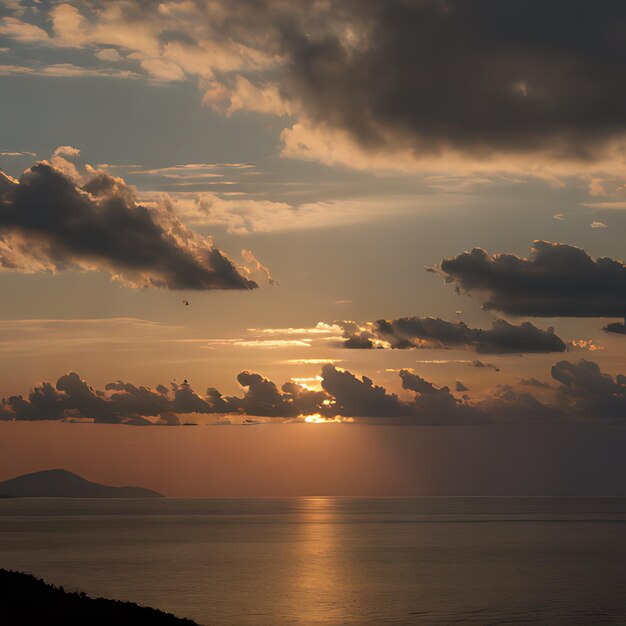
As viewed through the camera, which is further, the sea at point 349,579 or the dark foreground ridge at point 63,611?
the sea at point 349,579

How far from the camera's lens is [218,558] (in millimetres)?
143875

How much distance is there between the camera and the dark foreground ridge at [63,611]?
5935cm

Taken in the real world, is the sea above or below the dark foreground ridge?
Answer: below

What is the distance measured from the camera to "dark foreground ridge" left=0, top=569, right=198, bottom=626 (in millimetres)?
59353

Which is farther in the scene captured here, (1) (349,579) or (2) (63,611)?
(1) (349,579)

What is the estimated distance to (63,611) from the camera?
61.7 meters

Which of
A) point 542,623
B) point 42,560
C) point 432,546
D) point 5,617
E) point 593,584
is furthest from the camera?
point 432,546

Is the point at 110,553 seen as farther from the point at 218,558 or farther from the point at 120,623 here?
the point at 120,623

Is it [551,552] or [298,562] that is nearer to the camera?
[298,562]

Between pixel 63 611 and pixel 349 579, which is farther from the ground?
pixel 63 611

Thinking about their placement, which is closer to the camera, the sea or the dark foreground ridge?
the dark foreground ridge

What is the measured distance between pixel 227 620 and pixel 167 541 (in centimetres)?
12732

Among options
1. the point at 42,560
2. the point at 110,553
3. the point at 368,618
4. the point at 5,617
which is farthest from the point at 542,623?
the point at 110,553

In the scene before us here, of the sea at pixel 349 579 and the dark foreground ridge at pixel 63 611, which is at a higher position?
the dark foreground ridge at pixel 63 611
